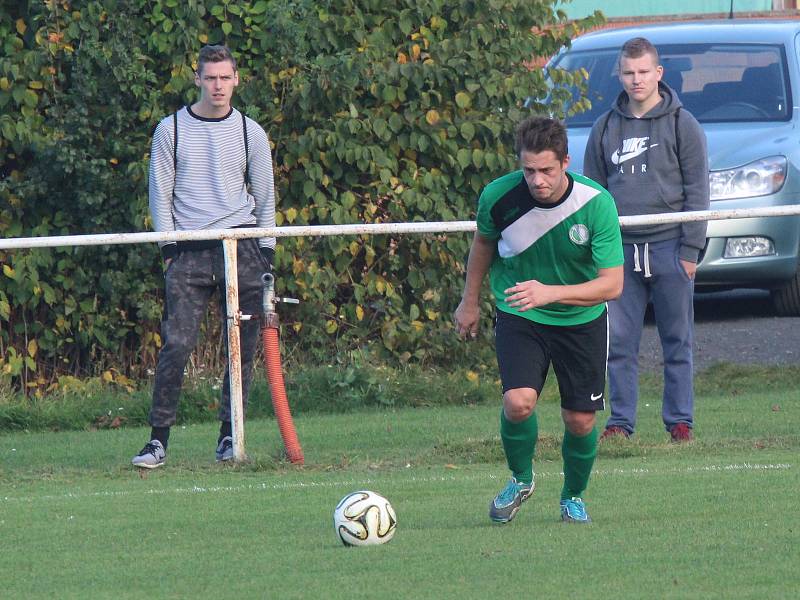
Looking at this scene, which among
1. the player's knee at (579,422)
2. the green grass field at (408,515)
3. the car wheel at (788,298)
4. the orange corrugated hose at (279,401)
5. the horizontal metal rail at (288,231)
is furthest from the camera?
the car wheel at (788,298)

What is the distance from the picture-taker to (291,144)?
1102cm

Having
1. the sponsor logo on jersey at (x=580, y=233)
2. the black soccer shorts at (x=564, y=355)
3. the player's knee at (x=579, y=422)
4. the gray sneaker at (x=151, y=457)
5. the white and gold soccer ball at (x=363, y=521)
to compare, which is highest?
the sponsor logo on jersey at (x=580, y=233)

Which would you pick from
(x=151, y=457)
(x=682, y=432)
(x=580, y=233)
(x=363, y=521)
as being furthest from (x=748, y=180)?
(x=363, y=521)

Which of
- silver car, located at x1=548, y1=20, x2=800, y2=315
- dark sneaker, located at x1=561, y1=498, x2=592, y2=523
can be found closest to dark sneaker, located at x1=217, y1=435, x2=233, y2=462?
dark sneaker, located at x1=561, y1=498, x2=592, y2=523

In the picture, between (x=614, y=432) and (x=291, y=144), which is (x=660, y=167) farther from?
(x=291, y=144)

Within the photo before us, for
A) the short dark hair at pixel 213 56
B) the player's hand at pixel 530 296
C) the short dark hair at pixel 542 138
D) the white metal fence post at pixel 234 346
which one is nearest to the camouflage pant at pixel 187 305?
the white metal fence post at pixel 234 346

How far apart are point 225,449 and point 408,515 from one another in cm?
198

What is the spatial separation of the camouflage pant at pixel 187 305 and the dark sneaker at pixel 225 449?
0.13 meters

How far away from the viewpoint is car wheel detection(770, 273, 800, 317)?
490 inches

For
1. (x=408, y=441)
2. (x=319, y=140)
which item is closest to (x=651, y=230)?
(x=408, y=441)

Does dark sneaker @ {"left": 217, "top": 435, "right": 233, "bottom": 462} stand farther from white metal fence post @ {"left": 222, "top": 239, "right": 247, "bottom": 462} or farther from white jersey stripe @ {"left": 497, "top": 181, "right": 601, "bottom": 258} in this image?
white jersey stripe @ {"left": 497, "top": 181, "right": 601, "bottom": 258}

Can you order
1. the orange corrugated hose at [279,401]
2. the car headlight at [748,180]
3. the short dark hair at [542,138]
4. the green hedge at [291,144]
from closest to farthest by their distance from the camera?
the short dark hair at [542,138], the orange corrugated hose at [279,401], the green hedge at [291,144], the car headlight at [748,180]

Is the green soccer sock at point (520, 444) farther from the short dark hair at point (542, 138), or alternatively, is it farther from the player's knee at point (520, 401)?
the short dark hair at point (542, 138)

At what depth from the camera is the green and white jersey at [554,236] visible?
632 centimetres
